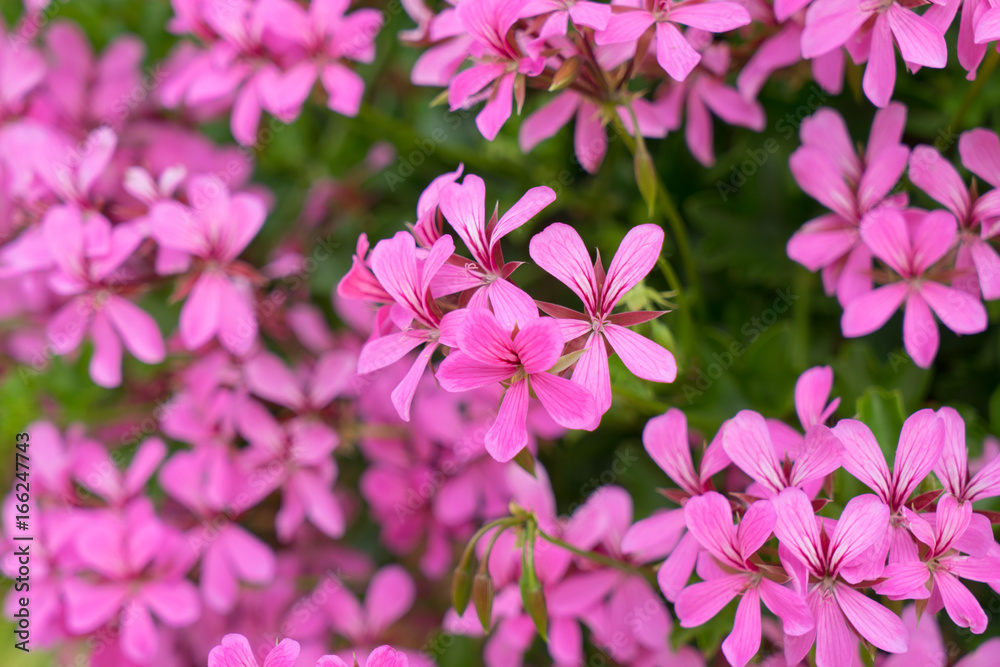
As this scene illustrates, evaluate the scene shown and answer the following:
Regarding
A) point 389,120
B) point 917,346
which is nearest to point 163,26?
point 389,120

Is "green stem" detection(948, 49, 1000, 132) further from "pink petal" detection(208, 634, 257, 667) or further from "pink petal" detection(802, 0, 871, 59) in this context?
"pink petal" detection(208, 634, 257, 667)

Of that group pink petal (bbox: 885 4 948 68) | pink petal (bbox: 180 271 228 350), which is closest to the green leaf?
pink petal (bbox: 885 4 948 68)

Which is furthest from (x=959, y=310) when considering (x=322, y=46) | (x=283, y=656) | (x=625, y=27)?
(x=322, y=46)

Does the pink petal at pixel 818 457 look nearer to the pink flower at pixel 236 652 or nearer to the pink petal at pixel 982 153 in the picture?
Answer: the pink petal at pixel 982 153

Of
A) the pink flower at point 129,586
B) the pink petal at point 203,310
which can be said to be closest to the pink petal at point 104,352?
the pink petal at point 203,310

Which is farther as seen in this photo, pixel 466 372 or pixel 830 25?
pixel 830 25

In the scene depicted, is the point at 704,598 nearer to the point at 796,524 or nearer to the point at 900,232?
the point at 796,524

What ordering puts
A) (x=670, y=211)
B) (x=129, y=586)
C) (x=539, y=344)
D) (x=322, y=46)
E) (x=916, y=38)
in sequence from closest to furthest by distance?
(x=539, y=344), (x=916, y=38), (x=670, y=211), (x=322, y=46), (x=129, y=586)
